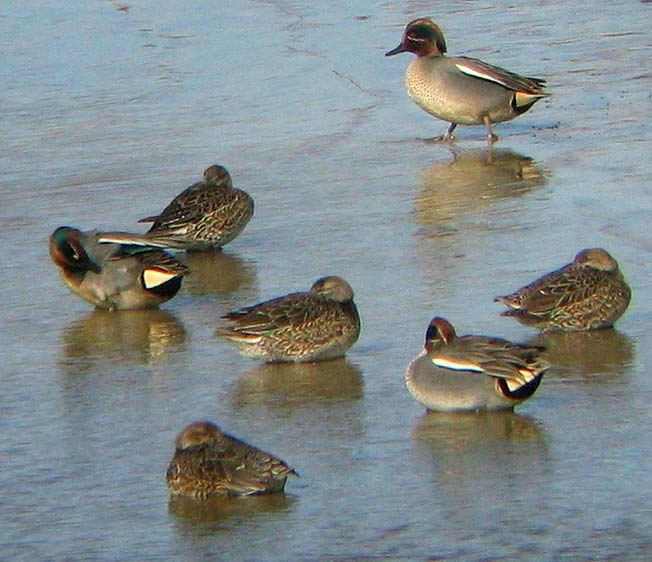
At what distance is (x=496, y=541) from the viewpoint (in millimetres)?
6625

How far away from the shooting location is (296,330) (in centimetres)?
906

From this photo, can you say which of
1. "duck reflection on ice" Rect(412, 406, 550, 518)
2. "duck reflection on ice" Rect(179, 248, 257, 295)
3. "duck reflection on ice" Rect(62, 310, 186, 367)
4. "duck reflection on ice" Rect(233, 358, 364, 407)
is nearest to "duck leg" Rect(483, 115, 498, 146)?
"duck reflection on ice" Rect(179, 248, 257, 295)

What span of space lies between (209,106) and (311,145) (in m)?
2.15

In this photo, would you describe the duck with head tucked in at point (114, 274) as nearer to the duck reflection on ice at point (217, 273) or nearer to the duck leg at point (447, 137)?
the duck reflection on ice at point (217, 273)

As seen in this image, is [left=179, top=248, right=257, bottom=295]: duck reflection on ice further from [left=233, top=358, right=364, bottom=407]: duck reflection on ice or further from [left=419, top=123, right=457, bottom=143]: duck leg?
[left=419, top=123, right=457, bottom=143]: duck leg

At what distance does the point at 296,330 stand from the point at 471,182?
4.43 m

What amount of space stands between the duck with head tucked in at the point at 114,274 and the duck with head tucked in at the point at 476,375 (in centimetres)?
252

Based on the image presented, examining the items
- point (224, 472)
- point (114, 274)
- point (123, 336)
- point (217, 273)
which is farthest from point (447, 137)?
point (224, 472)

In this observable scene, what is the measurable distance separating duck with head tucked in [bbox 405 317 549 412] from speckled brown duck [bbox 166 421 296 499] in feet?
3.46

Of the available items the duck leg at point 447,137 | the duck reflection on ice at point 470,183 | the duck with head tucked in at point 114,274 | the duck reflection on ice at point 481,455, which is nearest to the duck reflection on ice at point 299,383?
the duck reflection on ice at point 481,455

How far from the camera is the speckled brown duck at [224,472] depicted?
7188mm

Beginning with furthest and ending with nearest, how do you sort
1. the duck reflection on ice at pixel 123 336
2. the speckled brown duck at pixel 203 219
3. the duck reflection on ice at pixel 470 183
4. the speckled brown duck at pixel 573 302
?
the duck reflection on ice at pixel 470 183 < the speckled brown duck at pixel 203 219 < the duck reflection on ice at pixel 123 336 < the speckled brown duck at pixel 573 302

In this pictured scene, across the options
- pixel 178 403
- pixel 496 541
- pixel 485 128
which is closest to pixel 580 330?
pixel 178 403

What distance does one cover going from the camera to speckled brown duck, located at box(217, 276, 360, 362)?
29.7 ft
